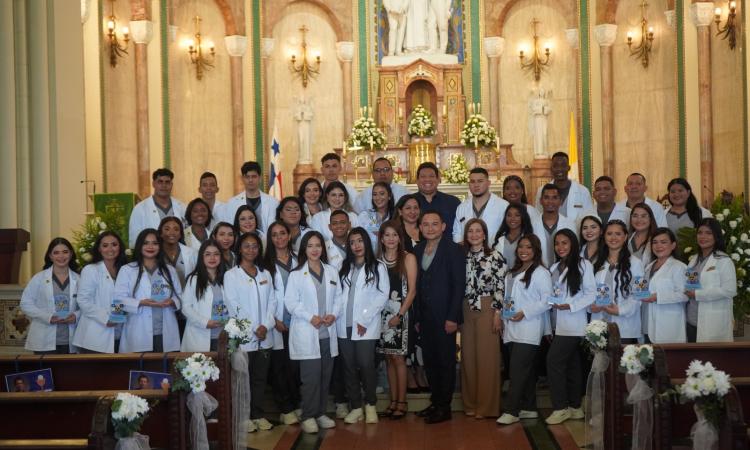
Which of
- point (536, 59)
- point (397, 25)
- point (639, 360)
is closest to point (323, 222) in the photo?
point (639, 360)

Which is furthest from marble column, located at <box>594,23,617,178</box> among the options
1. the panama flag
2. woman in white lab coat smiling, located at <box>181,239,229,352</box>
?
woman in white lab coat smiling, located at <box>181,239,229,352</box>

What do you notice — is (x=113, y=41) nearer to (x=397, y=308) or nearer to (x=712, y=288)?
(x=397, y=308)

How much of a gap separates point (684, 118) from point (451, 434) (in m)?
9.66

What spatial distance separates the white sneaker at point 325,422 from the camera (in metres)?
7.67

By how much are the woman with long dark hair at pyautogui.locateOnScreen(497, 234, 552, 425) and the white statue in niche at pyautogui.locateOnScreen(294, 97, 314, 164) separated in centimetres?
904

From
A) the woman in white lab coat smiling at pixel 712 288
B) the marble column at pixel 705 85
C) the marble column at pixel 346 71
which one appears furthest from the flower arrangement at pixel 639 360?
the marble column at pixel 346 71

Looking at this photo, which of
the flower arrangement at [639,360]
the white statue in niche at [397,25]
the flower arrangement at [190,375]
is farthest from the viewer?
the white statue in niche at [397,25]

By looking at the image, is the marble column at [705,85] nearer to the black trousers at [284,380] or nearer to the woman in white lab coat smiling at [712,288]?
the woman in white lab coat smiling at [712,288]

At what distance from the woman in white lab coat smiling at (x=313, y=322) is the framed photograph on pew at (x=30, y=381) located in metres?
1.91

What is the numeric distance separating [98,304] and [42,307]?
0.44 m

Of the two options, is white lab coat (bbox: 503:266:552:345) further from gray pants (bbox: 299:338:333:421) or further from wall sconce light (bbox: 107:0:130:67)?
wall sconce light (bbox: 107:0:130:67)

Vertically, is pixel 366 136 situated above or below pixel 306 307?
above

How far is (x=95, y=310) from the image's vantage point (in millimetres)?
7520

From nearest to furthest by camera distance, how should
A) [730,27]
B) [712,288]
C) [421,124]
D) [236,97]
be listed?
1. [712,288]
2. [730,27]
3. [421,124]
4. [236,97]
